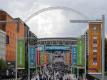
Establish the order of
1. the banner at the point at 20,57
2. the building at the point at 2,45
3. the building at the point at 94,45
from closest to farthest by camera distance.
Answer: the building at the point at 94,45 → the banner at the point at 20,57 → the building at the point at 2,45

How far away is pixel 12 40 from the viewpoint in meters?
147

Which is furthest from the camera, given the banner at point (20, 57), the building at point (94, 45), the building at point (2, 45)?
the building at point (2, 45)

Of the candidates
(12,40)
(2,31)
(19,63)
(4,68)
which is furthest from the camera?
(12,40)

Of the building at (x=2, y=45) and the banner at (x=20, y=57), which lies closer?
the banner at (x=20, y=57)

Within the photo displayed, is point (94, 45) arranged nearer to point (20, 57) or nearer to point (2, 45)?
point (20, 57)

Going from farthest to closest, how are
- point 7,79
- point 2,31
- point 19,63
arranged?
point 2,31
point 7,79
point 19,63

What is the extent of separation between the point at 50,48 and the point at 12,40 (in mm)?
18760

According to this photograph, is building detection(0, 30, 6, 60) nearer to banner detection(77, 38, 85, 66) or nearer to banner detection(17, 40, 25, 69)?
banner detection(77, 38, 85, 66)

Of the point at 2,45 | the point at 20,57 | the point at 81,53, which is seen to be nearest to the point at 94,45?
the point at 81,53

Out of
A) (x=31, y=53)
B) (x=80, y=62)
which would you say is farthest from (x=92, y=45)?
(x=31, y=53)

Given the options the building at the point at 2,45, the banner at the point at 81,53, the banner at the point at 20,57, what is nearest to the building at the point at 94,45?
the banner at the point at 81,53

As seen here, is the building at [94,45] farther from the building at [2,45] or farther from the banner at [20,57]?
the building at [2,45]

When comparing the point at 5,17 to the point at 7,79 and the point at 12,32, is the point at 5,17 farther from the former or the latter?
the point at 7,79

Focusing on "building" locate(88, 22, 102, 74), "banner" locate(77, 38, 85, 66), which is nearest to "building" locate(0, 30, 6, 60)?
"banner" locate(77, 38, 85, 66)
